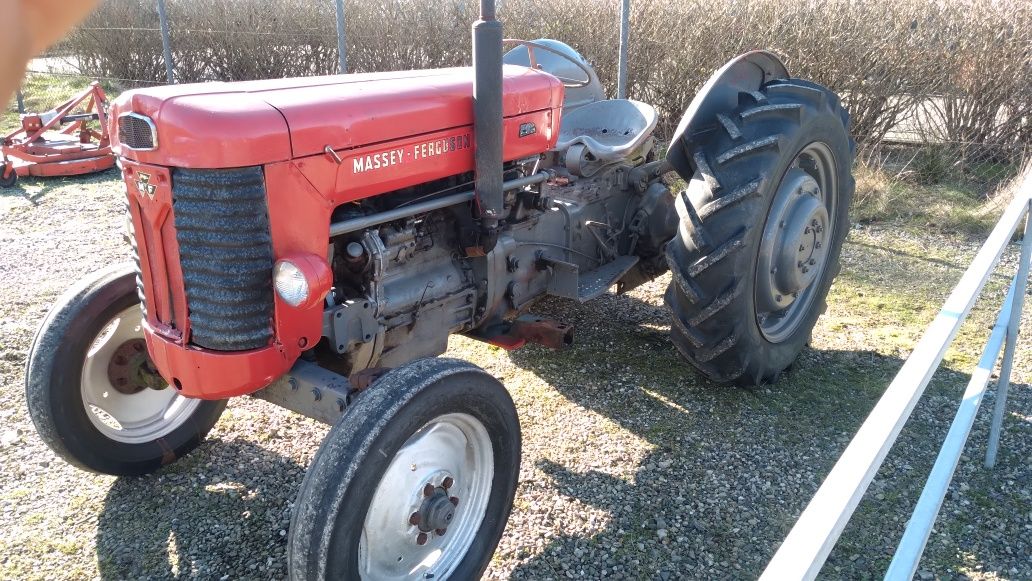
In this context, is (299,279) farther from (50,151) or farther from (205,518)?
(50,151)

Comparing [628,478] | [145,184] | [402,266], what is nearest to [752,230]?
[628,478]

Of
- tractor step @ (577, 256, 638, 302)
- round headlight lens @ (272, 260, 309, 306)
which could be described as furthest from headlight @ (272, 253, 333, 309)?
tractor step @ (577, 256, 638, 302)

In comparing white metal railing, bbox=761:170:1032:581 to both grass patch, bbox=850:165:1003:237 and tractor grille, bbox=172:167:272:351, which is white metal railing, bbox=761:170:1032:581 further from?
grass patch, bbox=850:165:1003:237

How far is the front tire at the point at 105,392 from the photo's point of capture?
2809mm

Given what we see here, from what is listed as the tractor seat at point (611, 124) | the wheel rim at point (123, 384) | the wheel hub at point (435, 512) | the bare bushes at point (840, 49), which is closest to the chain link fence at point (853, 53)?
the bare bushes at point (840, 49)

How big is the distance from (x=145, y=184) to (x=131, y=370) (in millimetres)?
1056

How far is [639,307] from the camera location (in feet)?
15.8

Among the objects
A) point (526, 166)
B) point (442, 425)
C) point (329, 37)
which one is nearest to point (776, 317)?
point (526, 166)

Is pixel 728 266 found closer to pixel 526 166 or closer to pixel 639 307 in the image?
pixel 526 166

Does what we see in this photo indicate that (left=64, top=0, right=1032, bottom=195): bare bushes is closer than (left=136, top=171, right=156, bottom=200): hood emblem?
No

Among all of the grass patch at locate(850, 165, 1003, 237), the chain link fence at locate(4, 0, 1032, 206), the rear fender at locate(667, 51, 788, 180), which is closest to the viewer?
the rear fender at locate(667, 51, 788, 180)

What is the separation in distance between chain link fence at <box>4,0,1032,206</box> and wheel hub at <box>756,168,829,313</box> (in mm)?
3486

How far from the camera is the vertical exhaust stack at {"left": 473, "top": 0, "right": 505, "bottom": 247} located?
2.63 metres

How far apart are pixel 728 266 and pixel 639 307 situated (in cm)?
156
